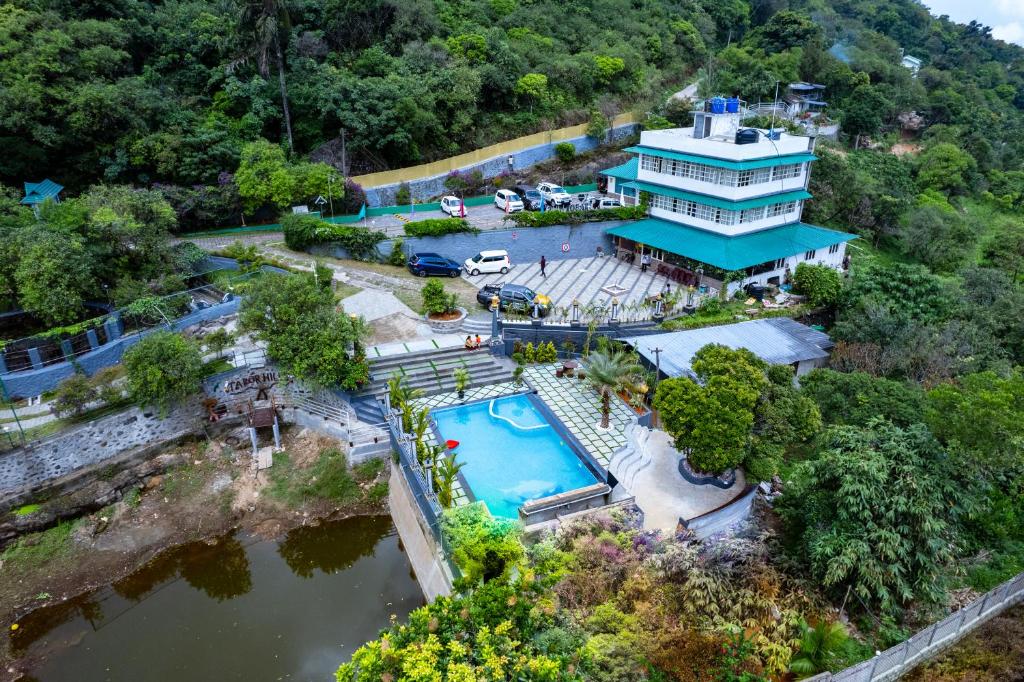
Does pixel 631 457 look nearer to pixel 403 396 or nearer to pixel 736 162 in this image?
pixel 403 396

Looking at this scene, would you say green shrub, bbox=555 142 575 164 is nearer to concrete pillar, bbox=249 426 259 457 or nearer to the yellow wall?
the yellow wall

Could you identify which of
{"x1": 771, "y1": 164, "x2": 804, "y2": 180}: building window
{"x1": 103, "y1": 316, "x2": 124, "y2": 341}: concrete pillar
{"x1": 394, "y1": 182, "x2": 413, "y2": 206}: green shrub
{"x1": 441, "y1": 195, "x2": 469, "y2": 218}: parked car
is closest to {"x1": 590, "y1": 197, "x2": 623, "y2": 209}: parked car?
{"x1": 441, "y1": 195, "x2": 469, "y2": 218}: parked car

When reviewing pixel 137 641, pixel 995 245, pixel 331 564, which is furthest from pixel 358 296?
pixel 995 245

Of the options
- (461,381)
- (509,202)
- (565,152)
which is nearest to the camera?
(461,381)

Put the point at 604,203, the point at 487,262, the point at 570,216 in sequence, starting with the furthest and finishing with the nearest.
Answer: the point at 604,203, the point at 570,216, the point at 487,262

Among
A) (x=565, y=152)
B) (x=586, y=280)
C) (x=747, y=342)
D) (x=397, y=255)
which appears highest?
(x=565, y=152)

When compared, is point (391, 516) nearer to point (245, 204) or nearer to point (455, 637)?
point (455, 637)

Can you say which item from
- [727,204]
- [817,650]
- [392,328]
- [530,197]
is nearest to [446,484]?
[817,650]
